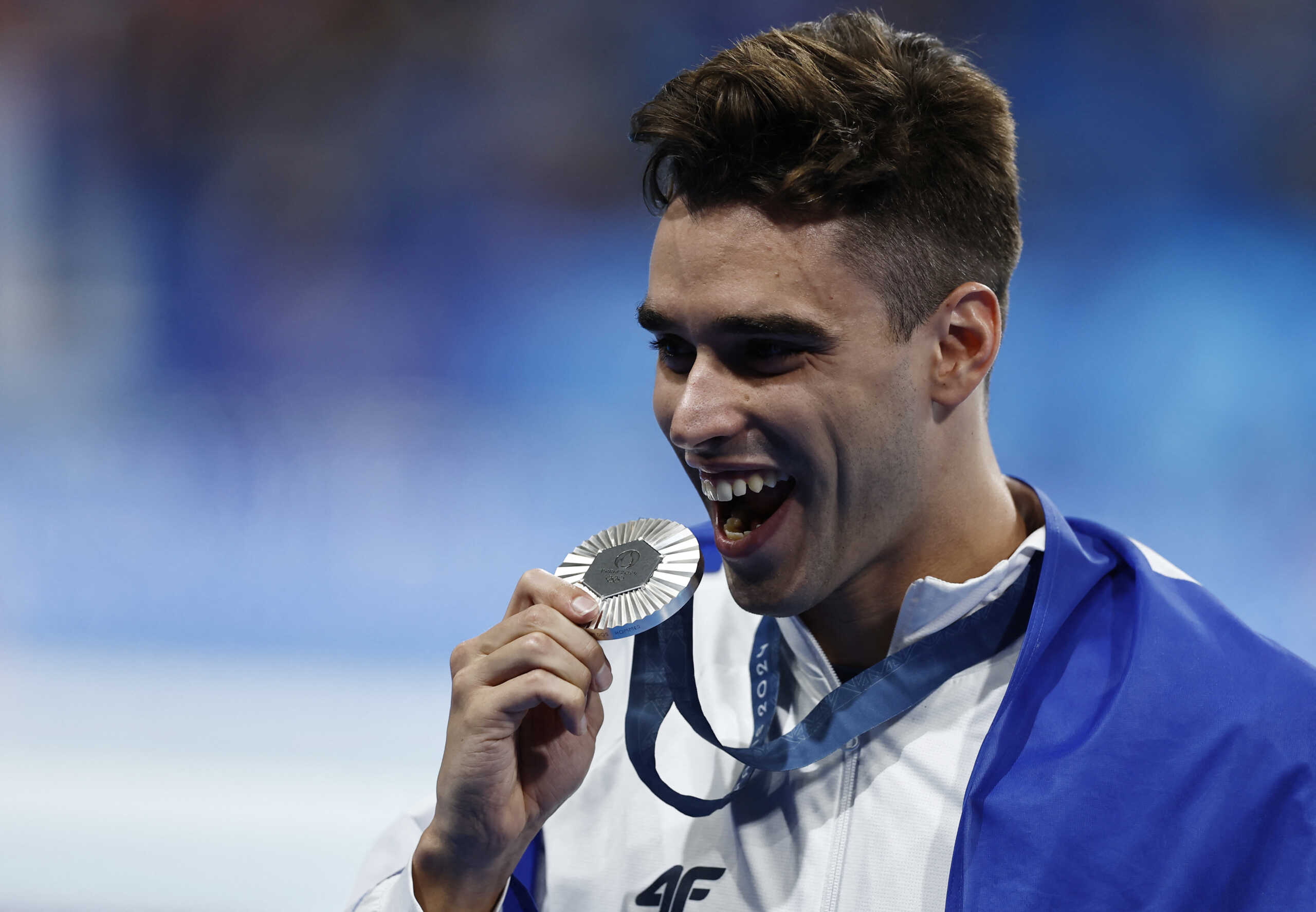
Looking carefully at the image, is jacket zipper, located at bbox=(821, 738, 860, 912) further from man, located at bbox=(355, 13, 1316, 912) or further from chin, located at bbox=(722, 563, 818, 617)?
chin, located at bbox=(722, 563, 818, 617)

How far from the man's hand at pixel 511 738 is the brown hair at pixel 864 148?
74 cm

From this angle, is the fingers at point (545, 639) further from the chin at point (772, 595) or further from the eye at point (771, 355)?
the eye at point (771, 355)

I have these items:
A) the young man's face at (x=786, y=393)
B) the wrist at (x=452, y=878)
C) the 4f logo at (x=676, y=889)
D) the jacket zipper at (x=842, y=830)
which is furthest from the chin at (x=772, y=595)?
the wrist at (x=452, y=878)

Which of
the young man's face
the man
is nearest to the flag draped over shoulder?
the man

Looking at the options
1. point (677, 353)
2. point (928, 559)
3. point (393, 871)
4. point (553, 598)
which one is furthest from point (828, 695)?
point (393, 871)

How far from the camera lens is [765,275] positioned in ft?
5.84

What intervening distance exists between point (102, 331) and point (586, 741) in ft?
15.9

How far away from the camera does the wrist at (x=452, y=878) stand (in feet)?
5.85

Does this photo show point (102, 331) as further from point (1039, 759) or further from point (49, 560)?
point (1039, 759)

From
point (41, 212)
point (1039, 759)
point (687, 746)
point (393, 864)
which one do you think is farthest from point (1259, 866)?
point (41, 212)

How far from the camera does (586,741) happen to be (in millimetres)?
1816

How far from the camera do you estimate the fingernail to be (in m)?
1.68

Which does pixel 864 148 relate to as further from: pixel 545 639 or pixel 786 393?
pixel 545 639

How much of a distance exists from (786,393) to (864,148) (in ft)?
1.42
